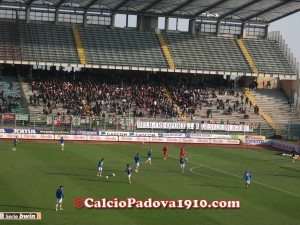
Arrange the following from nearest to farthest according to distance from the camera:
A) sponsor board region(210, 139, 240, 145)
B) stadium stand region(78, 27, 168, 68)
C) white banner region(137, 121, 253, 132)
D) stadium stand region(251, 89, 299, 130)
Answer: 1. white banner region(137, 121, 253, 132)
2. sponsor board region(210, 139, 240, 145)
3. stadium stand region(78, 27, 168, 68)
4. stadium stand region(251, 89, 299, 130)

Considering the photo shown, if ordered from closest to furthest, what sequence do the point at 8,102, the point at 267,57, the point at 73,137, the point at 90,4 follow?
the point at 73,137 → the point at 8,102 → the point at 90,4 → the point at 267,57

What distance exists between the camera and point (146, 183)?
4403 centimetres

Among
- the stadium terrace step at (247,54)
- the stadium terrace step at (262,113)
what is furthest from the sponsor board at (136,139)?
the stadium terrace step at (247,54)

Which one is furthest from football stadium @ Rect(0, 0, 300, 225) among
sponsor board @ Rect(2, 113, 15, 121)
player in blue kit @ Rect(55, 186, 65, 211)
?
player in blue kit @ Rect(55, 186, 65, 211)

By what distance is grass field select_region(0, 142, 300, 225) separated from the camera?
34231 mm

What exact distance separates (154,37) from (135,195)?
54617mm

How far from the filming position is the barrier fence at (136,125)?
69.3m

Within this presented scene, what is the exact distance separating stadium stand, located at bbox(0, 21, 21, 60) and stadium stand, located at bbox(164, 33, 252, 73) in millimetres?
20875

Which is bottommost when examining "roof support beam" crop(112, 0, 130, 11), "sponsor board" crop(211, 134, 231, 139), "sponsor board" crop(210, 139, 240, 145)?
"sponsor board" crop(210, 139, 240, 145)

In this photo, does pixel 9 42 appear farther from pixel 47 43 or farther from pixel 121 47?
pixel 121 47

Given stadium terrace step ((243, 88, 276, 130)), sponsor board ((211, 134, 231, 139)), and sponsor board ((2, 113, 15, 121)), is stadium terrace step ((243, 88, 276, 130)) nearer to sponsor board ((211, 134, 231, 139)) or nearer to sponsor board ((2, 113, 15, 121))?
sponsor board ((211, 134, 231, 139))

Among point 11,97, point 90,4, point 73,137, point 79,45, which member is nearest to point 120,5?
point 90,4

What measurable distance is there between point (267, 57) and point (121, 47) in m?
21.7

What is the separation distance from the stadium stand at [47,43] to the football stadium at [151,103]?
14 centimetres
